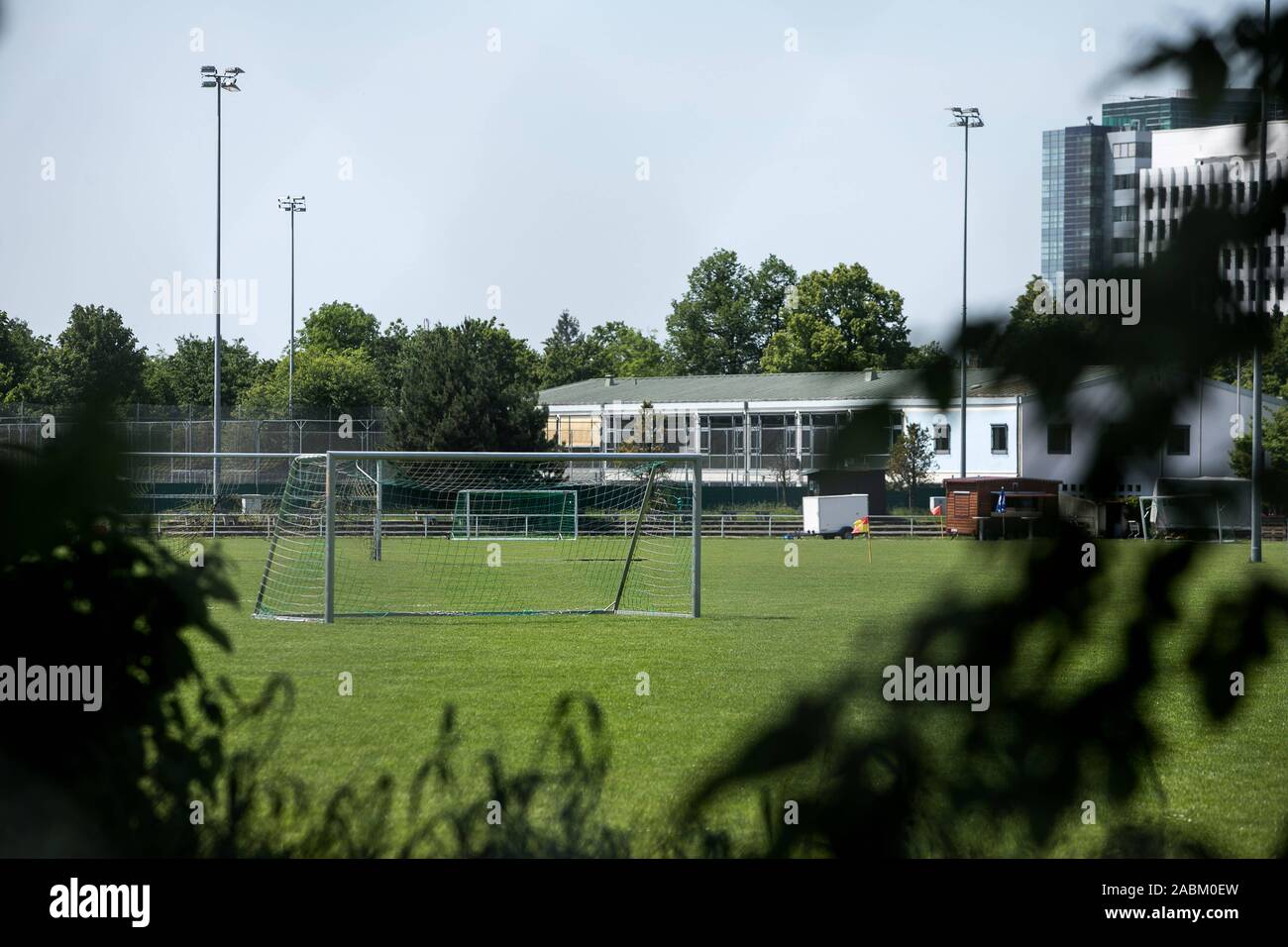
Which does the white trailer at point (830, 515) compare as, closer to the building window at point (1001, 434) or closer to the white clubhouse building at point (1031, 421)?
the white clubhouse building at point (1031, 421)

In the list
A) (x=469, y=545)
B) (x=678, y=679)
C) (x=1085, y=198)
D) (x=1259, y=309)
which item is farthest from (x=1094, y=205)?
(x=469, y=545)

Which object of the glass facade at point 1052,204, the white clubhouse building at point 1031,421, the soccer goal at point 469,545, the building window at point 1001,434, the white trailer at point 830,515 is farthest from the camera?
the white trailer at point 830,515

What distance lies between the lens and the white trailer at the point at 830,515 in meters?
41.7

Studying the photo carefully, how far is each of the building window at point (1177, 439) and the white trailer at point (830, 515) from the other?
131ft

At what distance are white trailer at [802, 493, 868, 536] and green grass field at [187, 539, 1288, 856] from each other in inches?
789

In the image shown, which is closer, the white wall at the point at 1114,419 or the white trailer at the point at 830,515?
the white wall at the point at 1114,419

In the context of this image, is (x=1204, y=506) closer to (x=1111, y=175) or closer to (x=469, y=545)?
(x=1111, y=175)

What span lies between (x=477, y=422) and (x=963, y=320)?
1922 inches

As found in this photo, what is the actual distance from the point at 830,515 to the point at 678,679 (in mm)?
31889

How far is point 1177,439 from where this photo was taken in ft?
4.26

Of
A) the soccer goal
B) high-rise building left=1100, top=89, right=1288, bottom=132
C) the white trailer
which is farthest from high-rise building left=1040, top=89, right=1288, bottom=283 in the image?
the white trailer

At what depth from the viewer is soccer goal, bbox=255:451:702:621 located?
1738 centimetres

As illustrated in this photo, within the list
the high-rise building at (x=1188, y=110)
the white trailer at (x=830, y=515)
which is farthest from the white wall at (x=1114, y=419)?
the white trailer at (x=830, y=515)

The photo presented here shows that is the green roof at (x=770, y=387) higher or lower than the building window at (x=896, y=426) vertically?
higher
